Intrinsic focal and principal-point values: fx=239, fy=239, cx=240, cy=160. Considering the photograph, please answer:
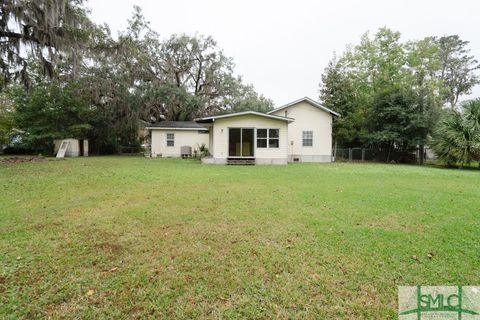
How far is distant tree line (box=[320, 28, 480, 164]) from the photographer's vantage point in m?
16.1

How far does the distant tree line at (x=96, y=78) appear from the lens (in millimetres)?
10383

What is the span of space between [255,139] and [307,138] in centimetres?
474

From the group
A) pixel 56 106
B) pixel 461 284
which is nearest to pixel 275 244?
pixel 461 284

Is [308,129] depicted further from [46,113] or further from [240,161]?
[46,113]

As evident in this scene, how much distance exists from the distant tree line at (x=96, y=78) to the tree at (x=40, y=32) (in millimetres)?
35

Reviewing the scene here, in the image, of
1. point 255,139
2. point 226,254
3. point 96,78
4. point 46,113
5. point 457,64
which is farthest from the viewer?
point 457,64

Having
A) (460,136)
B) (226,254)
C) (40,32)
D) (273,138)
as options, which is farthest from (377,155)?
(40,32)

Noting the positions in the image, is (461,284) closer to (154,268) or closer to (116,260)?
(154,268)

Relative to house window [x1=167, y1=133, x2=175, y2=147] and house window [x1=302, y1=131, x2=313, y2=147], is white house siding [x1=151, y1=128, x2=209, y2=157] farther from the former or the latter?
house window [x1=302, y1=131, x2=313, y2=147]

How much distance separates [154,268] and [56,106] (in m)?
19.7

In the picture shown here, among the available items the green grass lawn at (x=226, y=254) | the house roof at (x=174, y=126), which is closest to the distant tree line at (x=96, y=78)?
the house roof at (x=174, y=126)

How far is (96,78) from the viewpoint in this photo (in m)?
18.4

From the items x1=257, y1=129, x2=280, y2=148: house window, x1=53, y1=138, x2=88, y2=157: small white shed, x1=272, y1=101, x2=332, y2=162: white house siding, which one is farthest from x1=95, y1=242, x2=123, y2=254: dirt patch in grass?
x1=53, y1=138, x2=88, y2=157: small white shed

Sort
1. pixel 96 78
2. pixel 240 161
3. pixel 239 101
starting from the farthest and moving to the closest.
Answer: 1. pixel 239 101
2. pixel 96 78
3. pixel 240 161
